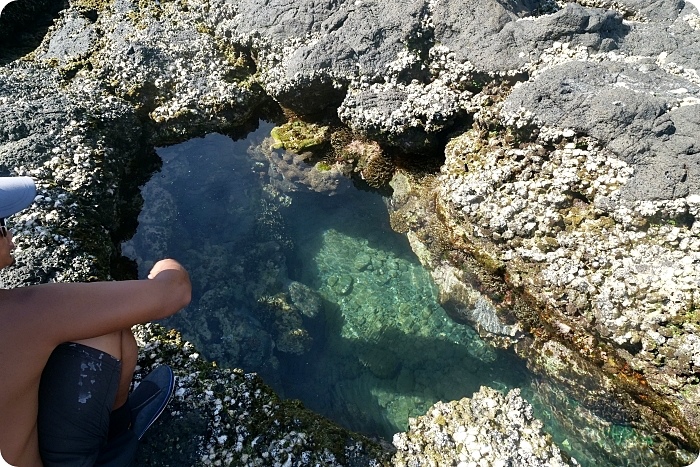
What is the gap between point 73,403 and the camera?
7.11 feet

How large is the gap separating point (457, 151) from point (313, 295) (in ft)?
6.21

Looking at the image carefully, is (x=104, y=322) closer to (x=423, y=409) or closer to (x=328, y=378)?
(x=328, y=378)

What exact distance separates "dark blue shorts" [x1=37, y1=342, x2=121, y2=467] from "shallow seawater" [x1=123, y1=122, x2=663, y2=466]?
1.71 metres

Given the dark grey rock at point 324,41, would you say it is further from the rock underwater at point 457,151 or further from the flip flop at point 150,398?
the flip flop at point 150,398

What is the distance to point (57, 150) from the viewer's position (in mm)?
4203

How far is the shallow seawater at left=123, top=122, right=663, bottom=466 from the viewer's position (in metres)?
3.85

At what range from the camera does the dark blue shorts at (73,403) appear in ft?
7.00

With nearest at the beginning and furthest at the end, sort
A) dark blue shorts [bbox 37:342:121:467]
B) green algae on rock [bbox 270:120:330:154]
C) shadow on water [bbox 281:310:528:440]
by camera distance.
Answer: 1. dark blue shorts [bbox 37:342:121:467]
2. shadow on water [bbox 281:310:528:440]
3. green algae on rock [bbox 270:120:330:154]

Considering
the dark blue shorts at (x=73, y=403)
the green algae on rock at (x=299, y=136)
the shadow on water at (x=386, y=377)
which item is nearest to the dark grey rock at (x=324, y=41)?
the green algae on rock at (x=299, y=136)

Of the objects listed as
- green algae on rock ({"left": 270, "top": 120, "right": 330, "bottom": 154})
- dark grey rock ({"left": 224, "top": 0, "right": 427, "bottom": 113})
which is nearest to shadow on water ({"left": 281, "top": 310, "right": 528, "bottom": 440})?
green algae on rock ({"left": 270, "top": 120, "right": 330, "bottom": 154})

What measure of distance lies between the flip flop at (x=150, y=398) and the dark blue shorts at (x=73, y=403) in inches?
18.4

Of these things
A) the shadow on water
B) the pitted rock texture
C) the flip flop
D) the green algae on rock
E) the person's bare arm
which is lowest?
the shadow on water

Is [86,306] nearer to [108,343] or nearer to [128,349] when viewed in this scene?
[108,343]

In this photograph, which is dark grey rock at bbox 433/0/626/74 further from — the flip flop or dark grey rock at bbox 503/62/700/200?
the flip flop
